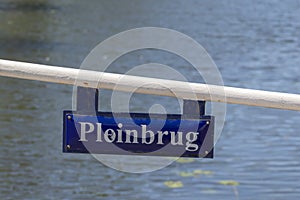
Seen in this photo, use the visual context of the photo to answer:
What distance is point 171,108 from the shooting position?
7598 mm

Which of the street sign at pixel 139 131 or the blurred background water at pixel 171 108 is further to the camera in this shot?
the blurred background water at pixel 171 108

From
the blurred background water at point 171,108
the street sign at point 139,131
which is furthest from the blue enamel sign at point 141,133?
the blurred background water at point 171,108

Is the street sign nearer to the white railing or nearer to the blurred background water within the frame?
the white railing

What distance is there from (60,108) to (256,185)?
2.64 m

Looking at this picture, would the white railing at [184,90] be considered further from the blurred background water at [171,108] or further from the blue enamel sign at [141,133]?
the blurred background water at [171,108]

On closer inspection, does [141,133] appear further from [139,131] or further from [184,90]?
[184,90]

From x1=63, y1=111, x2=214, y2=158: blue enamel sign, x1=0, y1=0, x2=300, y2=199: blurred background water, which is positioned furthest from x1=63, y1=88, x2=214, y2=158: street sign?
x1=0, y1=0, x2=300, y2=199: blurred background water

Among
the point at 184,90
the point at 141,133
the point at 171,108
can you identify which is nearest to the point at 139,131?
the point at 141,133

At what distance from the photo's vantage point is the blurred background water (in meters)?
5.65

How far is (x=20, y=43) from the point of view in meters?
11.4

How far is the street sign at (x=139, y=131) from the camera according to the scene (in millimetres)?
2477

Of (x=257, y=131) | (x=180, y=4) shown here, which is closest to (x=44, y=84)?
(x=257, y=131)

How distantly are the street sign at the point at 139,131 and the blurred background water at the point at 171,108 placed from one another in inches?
117

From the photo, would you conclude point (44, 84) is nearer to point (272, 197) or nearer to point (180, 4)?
point (272, 197)
